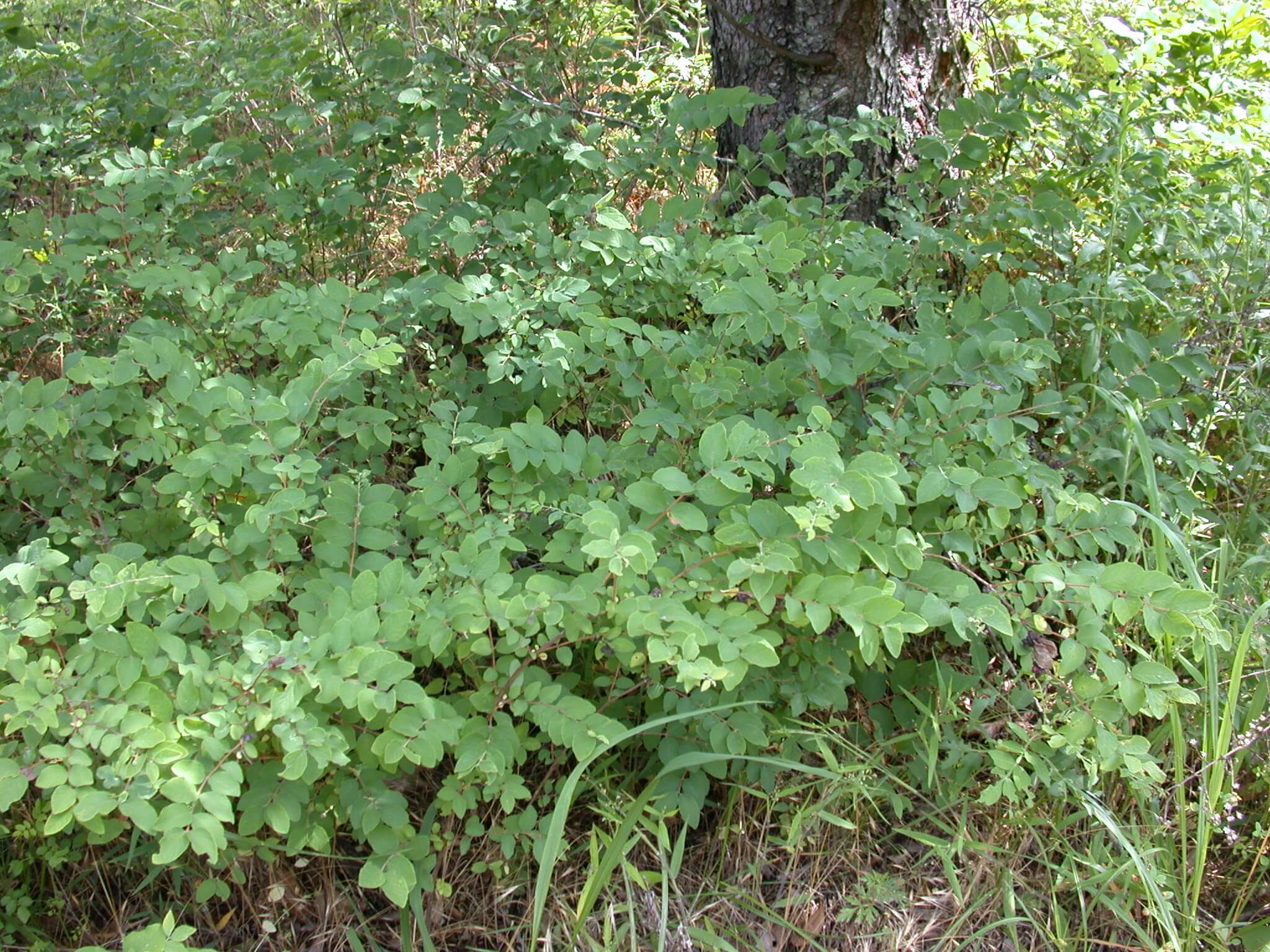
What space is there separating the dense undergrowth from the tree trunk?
0.33 meters

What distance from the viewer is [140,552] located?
186 centimetres

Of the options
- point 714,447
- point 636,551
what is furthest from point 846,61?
point 636,551

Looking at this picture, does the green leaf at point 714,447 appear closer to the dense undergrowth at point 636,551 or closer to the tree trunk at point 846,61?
the dense undergrowth at point 636,551

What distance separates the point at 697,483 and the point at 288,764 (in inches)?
31.9

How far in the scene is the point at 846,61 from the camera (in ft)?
9.80

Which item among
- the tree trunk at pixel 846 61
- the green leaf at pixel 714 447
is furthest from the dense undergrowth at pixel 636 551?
the tree trunk at pixel 846 61

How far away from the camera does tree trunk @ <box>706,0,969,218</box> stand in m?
2.95

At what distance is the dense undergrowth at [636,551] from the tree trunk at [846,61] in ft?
1.09

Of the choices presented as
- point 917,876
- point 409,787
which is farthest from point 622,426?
point 917,876

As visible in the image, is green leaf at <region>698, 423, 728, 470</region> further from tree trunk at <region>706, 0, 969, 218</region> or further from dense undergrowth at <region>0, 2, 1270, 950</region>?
tree trunk at <region>706, 0, 969, 218</region>

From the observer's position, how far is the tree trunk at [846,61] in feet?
9.68

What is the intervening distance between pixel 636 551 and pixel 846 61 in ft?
6.90

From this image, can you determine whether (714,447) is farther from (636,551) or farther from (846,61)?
(846,61)

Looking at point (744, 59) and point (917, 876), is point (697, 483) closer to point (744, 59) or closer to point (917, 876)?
point (917, 876)
